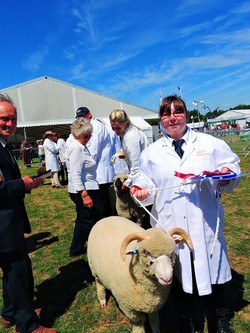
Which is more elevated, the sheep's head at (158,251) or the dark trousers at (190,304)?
the sheep's head at (158,251)

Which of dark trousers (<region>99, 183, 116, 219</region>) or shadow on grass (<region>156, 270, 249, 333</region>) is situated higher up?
dark trousers (<region>99, 183, 116, 219</region>)

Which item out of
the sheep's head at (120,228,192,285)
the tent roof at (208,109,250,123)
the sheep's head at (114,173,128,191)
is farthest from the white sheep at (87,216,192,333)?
the tent roof at (208,109,250,123)

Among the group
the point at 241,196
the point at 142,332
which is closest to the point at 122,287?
the point at 142,332

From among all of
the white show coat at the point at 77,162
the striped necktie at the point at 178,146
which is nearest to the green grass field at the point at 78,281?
the white show coat at the point at 77,162

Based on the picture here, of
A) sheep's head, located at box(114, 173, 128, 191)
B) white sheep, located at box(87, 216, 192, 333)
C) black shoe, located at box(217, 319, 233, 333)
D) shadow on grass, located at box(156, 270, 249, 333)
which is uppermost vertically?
sheep's head, located at box(114, 173, 128, 191)

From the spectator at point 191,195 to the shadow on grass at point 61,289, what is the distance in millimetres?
1618

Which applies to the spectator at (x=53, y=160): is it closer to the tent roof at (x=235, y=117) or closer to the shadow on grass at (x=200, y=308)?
the shadow on grass at (x=200, y=308)

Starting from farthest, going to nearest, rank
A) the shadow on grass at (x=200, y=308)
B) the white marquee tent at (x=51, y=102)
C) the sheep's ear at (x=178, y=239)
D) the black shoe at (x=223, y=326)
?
1. the white marquee tent at (x=51, y=102)
2. the shadow on grass at (x=200, y=308)
3. the black shoe at (x=223, y=326)
4. the sheep's ear at (x=178, y=239)

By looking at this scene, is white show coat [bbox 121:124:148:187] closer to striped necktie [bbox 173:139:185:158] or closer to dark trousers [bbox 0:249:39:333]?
striped necktie [bbox 173:139:185:158]

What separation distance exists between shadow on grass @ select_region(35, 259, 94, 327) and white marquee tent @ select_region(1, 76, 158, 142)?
2404cm

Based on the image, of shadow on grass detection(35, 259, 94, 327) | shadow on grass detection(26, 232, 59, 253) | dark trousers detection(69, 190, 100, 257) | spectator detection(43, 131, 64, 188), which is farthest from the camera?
spectator detection(43, 131, 64, 188)

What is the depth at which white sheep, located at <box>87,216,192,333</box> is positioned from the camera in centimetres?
218

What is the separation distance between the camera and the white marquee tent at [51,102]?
2968cm

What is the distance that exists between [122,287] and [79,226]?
1.83 meters
